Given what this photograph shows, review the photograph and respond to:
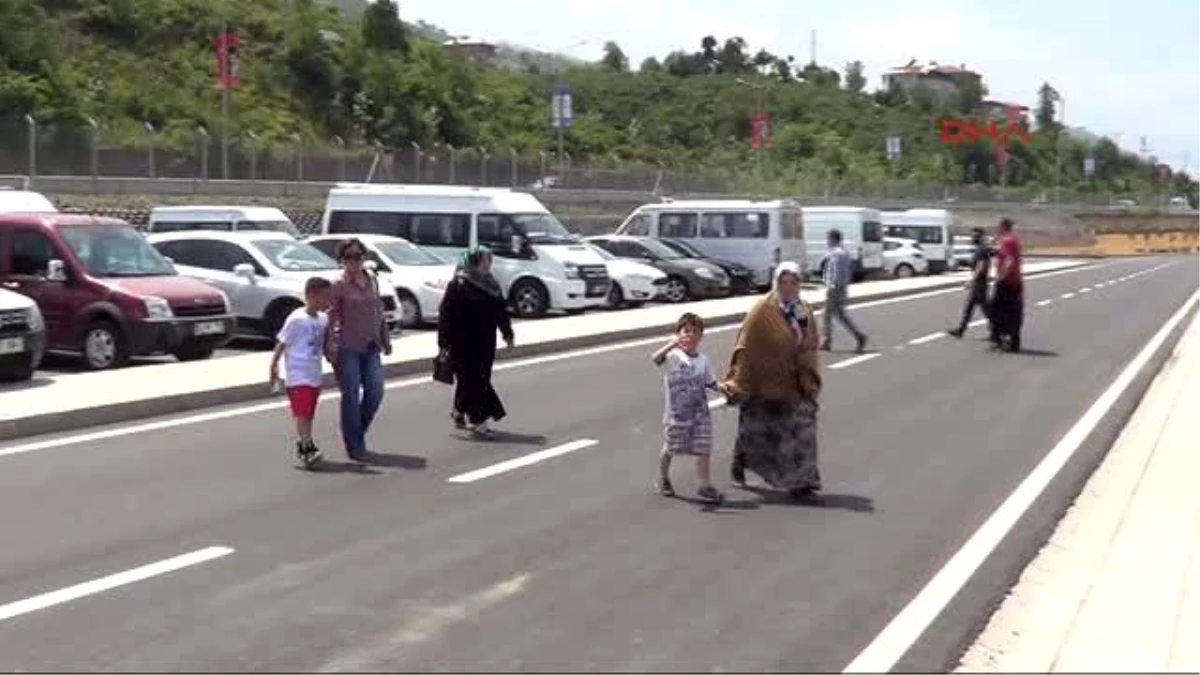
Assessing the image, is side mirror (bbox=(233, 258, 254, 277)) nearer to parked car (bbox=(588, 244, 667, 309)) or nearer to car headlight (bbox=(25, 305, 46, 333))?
car headlight (bbox=(25, 305, 46, 333))

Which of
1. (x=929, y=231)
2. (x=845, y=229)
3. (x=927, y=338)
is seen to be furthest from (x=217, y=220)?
(x=929, y=231)

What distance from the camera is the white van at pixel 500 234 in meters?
30.2

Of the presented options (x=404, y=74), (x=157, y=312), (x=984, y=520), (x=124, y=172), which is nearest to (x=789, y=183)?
(x=404, y=74)

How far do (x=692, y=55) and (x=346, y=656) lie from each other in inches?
6799

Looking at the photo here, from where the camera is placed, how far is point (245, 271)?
74.5 feet

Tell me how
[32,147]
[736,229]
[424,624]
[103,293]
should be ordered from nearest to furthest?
1. [424,624]
2. [103,293]
3. [32,147]
4. [736,229]

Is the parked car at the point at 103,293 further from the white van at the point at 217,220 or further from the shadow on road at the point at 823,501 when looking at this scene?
the shadow on road at the point at 823,501

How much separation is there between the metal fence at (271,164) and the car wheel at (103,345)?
2204 cm

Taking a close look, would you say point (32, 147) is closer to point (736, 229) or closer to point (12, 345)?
point (736, 229)

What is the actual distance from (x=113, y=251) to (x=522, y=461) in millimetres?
9283

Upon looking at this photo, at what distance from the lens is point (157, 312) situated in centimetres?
1928

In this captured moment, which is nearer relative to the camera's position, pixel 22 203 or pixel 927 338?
pixel 22 203

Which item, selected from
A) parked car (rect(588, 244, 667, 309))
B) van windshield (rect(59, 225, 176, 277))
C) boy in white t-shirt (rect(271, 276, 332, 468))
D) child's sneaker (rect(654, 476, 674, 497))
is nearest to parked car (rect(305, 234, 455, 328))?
van windshield (rect(59, 225, 176, 277))

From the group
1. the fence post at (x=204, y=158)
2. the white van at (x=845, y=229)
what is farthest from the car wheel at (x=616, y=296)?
the fence post at (x=204, y=158)
